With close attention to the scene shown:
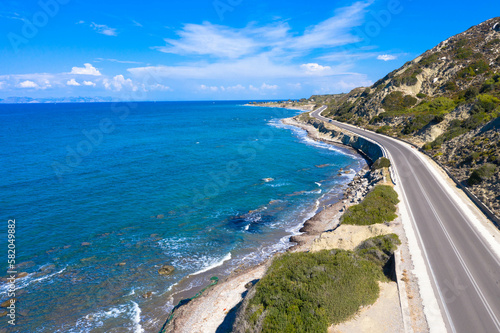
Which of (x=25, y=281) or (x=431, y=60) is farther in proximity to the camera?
(x=431, y=60)

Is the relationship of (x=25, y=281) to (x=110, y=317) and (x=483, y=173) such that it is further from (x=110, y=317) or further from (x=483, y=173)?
(x=483, y=173)

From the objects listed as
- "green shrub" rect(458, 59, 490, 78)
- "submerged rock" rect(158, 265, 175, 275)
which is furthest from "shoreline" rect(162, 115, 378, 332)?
"green shrub" rect(458, 59, 490, 78)

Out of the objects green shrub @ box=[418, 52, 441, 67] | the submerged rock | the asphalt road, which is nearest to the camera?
the asphalt road

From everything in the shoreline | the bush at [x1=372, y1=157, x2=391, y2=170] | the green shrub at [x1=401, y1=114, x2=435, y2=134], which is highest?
the green shrub at [x1=401, y1=114, x2=435, y2=134]

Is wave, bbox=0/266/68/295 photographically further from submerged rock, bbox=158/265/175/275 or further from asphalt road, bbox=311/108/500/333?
asphalt road, bbox=311/108/500/333

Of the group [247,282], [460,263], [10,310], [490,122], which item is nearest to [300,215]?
[247,282]

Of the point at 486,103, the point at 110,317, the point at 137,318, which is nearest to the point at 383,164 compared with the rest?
the point at 486,103
